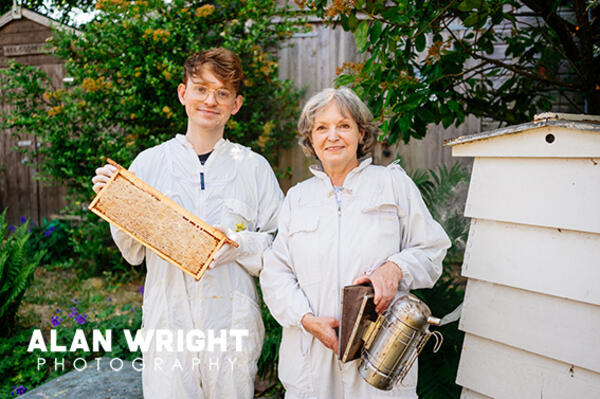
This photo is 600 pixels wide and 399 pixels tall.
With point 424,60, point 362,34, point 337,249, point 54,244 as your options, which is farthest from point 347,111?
point 54,244

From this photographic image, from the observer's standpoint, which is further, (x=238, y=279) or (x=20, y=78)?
(x=20, y=78)

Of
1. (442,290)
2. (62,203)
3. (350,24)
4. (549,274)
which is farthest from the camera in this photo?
(62,203)

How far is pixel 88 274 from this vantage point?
5805mm

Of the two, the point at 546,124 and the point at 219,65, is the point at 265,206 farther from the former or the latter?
the point at 546,124

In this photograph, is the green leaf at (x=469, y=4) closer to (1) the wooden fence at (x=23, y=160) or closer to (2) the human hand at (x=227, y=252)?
(2) the human hand at (x=227, y=252)

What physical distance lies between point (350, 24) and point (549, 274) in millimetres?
1579

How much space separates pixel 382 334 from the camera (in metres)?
1.75

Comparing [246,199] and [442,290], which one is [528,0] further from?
[246,199]

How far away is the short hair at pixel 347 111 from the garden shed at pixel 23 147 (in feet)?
20.8

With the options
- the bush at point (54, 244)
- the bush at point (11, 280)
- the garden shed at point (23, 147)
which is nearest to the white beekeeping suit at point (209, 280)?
the bush at point (11, 280)

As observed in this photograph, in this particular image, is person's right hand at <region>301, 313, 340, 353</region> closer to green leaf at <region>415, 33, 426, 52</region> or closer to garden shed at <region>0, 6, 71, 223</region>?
green leaf at <region>415, 33, 426, 52</region>

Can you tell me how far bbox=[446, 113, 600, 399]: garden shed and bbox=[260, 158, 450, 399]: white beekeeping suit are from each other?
0.31 meters

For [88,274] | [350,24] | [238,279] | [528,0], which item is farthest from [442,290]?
[88,274]

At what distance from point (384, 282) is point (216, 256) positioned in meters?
0.73
